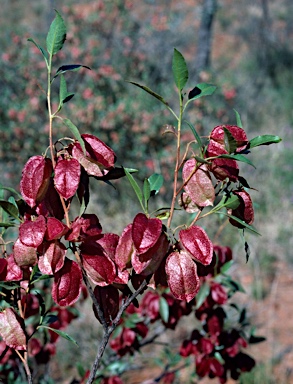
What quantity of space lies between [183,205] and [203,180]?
0.24 ft

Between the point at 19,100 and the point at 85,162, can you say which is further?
the point at 19,100

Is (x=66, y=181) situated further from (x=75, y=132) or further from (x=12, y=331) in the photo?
(x=12, y=331)

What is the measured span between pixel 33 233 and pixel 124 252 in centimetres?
12

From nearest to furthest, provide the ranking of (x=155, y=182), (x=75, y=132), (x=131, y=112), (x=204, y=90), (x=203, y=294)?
(x=75, y=132) → (x=204, y=90) → (x=155, y=182) → (x=203, y=294) → (x=131, y=112)

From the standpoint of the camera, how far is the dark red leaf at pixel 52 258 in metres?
0.67

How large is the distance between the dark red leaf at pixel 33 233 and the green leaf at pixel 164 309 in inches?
24.1

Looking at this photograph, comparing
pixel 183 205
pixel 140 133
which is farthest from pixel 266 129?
pixel 183 205

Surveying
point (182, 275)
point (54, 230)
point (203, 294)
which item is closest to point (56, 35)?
point (54, 230)

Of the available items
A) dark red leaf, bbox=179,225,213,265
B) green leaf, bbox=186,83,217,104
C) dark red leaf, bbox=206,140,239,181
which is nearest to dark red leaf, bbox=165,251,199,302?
dark red leaf, bbox=179,225,213,265

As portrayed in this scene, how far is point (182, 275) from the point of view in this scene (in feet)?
2.26

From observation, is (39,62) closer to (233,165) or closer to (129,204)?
(129,204)

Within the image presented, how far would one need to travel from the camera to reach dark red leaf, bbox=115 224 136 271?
69 centimetres

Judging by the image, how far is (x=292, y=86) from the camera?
25.2ft

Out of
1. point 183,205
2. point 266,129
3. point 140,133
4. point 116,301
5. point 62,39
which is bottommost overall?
point 266,129
